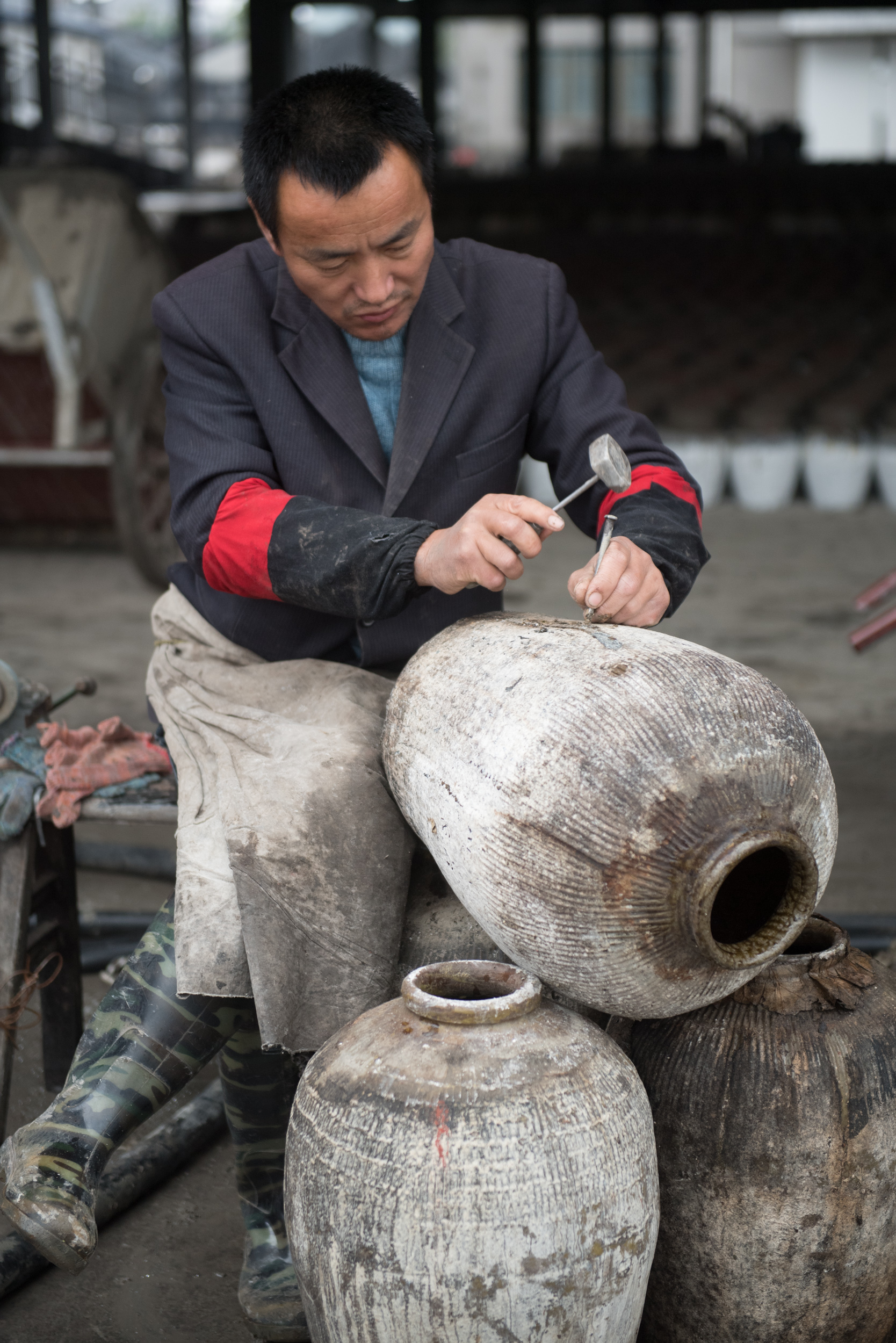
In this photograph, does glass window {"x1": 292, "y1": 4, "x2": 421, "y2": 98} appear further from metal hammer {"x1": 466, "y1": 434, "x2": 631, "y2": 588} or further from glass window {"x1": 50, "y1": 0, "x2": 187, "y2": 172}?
metal hammer {"x1": 466, "y1": 434, "x2": 631, "y2": 588}

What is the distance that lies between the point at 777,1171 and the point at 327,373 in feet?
3.70

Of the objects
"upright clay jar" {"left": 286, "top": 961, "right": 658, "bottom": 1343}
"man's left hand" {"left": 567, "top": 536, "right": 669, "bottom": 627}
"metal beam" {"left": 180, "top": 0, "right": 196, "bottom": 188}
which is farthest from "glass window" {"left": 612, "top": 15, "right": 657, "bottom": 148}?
"upright clay jar" {"left": 286, "top": 961, "right": 658, "bottom": 1343}

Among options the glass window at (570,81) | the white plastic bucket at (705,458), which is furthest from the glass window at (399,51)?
the white plastic bucket at (705,458)

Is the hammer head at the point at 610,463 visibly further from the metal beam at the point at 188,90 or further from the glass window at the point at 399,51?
the glass window at the point at 399,51

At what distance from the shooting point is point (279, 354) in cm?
178

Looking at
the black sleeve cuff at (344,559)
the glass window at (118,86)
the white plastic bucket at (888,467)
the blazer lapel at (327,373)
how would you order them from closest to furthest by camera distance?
1. the black sleeve cuff at (344,559)
2. the blazer lapel at (327,373)
3. the white plastic bucket at (888,467)
4. the glass window at (118,86)

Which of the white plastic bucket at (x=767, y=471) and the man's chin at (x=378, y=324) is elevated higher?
the man's chin at (x=378, y=324)

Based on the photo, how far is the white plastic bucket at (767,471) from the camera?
8.23m

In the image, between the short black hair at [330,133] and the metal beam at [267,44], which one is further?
the metal beam at [267,44]

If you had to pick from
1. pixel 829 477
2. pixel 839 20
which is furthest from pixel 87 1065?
pixel 839 20

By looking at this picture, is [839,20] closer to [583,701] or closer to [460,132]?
[460,132]

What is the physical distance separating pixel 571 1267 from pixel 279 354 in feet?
3.84

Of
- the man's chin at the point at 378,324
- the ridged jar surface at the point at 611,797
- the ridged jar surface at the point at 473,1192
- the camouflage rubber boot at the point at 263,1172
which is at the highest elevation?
the man's chin at the point at 378,324

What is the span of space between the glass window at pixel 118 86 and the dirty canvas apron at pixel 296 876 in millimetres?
15363
